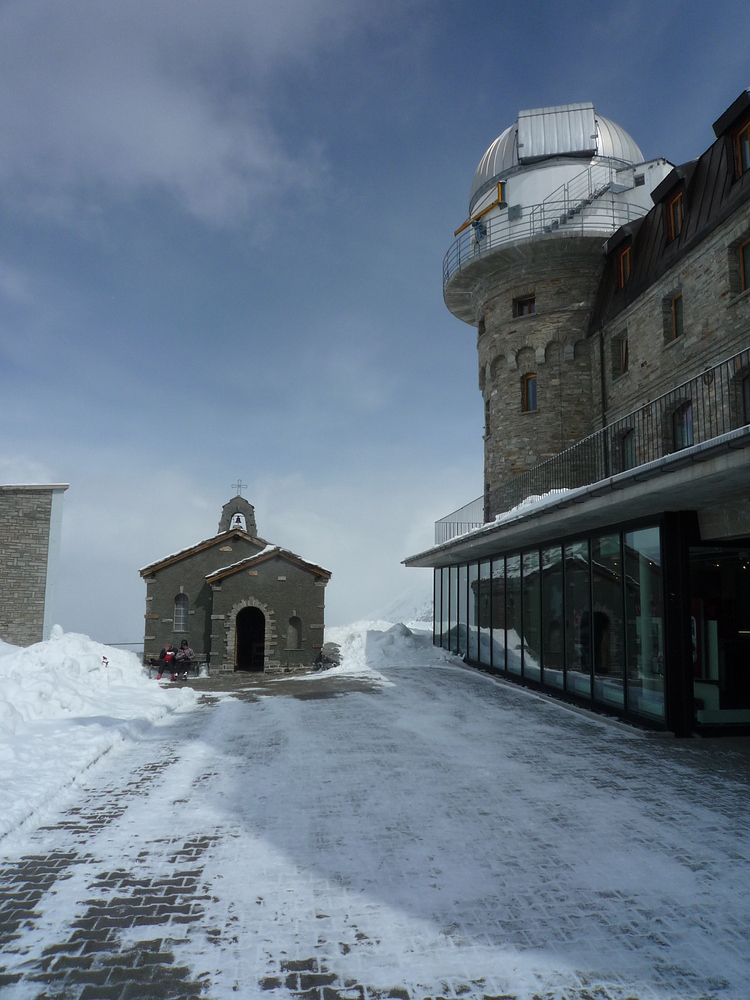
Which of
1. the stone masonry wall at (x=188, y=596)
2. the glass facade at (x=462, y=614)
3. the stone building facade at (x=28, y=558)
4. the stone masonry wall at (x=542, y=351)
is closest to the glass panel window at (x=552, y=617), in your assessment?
the glass facade at (x=462, y=614)

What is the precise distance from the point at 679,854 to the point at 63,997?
485 cm

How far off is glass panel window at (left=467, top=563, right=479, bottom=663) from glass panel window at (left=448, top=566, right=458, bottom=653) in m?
1.62

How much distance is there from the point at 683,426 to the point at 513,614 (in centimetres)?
624

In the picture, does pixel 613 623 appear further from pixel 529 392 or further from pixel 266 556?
pixel 266 556

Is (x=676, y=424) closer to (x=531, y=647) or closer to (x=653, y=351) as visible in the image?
(x=653, y=351)

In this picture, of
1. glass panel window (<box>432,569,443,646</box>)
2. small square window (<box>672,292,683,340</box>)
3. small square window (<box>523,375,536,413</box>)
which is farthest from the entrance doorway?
small square window (<box>672,292,683,340</box>)

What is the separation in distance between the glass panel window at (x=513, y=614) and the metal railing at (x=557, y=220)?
39.3 feet

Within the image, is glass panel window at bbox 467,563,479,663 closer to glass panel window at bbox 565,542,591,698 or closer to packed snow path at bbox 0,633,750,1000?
glass panel window at bbox 565,542,591,698

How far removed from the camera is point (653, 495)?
31.5ft

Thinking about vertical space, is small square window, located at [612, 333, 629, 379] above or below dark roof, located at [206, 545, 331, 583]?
above

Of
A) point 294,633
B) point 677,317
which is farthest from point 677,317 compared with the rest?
point 294,633

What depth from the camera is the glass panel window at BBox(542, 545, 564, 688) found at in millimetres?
14406

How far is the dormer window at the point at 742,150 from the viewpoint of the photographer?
47.6 feet

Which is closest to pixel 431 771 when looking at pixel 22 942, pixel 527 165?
pixel 22 942
